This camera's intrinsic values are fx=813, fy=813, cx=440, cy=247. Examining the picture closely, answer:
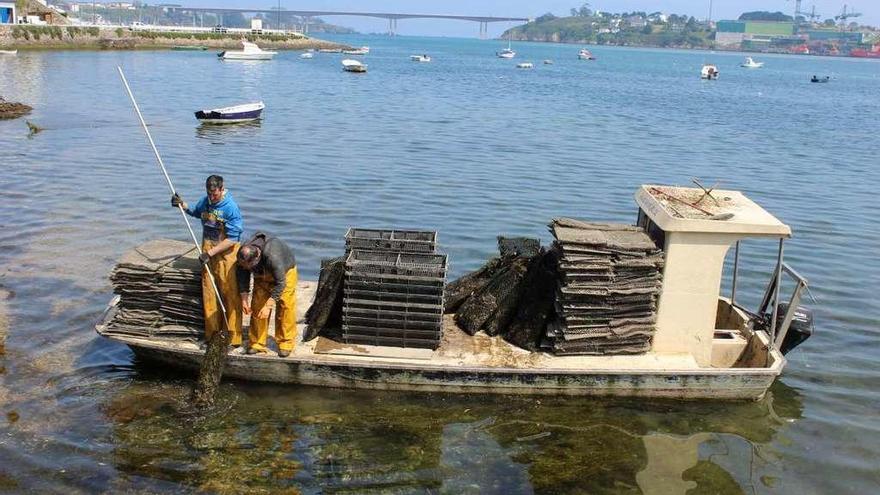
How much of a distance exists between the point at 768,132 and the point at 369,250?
128ft

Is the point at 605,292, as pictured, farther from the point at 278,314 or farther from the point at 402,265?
the point at 278,314

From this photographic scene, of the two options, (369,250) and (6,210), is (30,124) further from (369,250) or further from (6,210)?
(369,250)

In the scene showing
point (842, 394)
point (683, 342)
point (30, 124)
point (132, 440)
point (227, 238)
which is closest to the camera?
point (132, 440)

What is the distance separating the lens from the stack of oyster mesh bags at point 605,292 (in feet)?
34.0

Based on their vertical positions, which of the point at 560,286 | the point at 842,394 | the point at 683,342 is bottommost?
the point at 842,394

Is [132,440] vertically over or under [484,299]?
under

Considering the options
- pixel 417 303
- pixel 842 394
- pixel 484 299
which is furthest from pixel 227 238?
pixel 842 394

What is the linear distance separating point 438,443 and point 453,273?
22.6 ft

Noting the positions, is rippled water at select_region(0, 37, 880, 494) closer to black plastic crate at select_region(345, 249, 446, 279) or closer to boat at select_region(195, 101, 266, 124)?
boat at select_region(195, 101, 266, 124)

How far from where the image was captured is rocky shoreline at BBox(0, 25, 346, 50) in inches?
3383

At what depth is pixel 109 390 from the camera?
10.7 meters

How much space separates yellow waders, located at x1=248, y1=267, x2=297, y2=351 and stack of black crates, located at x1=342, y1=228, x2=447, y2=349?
684mm

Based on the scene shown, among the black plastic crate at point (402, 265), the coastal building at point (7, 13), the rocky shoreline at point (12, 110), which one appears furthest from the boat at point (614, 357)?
the coastal building at point (7, 13)

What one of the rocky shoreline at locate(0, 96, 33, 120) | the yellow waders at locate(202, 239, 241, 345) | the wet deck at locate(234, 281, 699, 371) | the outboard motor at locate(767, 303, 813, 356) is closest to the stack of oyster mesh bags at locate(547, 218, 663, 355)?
the wet deck at locate(234, 281, 699, 371)
